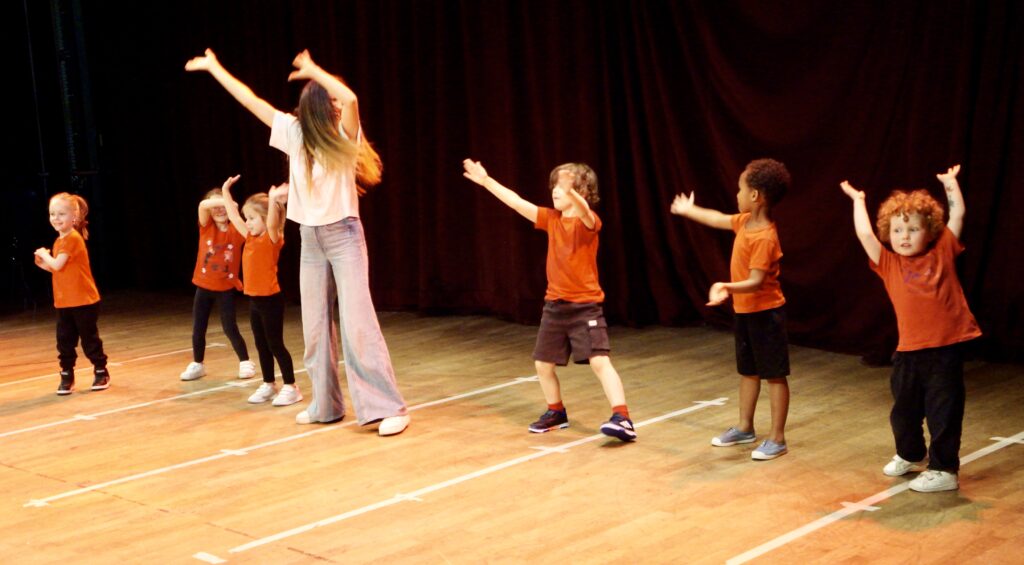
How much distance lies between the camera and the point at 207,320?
21.1 feet

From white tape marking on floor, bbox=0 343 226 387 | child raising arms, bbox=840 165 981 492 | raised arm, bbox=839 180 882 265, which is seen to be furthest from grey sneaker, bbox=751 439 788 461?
white tape marking on floor, bbox=0 343 226 387

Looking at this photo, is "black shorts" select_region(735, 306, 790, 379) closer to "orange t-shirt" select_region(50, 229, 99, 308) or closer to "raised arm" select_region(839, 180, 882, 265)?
"raised arm" select_region(839, 180, 882, 265)

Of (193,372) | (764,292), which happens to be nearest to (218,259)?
(193,372)

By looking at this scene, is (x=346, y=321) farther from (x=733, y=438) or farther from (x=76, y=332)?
(x=76, y=332)

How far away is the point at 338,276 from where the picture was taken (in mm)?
4883

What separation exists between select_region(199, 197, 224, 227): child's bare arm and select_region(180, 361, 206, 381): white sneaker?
831 millimetres

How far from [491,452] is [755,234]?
4.60 ft

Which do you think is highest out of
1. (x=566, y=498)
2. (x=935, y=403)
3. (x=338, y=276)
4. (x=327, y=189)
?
(x=327, y=189)

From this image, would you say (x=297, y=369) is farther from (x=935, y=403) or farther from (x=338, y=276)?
(x=935, y=403)

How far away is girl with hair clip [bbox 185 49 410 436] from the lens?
4699 millimetres

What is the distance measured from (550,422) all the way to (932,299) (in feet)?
5.83

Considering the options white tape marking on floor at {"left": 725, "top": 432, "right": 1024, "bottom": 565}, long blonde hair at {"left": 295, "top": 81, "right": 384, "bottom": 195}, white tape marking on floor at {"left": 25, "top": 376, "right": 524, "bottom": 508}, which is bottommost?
white tape marking on floor at {"left": 725, "top": 432, "right": 1024, "bottom": 565}

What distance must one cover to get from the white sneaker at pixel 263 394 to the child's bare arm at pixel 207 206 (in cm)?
113

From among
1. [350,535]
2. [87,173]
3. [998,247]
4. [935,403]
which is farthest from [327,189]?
[87,173]
